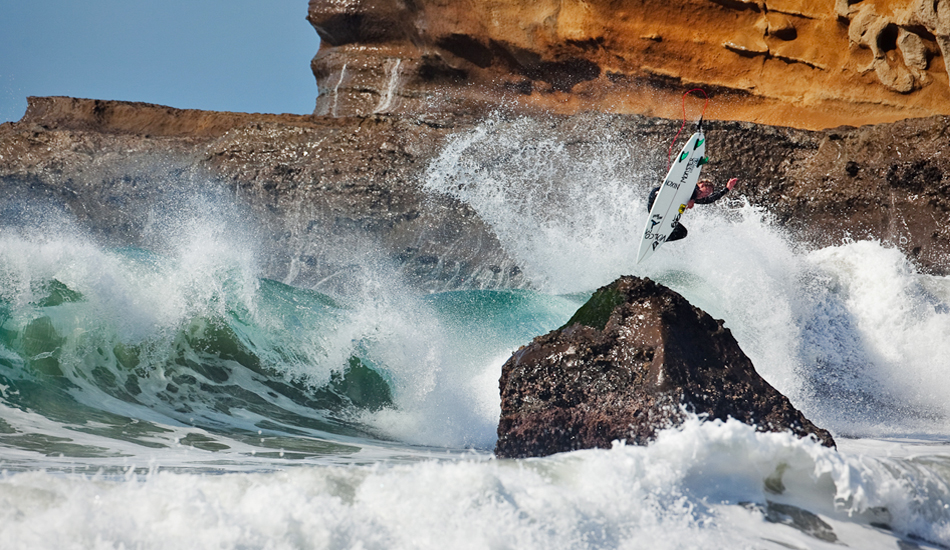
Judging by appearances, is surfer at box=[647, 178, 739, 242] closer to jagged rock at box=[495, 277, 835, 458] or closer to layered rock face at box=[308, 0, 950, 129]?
jagged rock at box=[495, 277, 835, 458]

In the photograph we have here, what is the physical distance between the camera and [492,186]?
11.2 m

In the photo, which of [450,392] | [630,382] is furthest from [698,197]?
[630,382]

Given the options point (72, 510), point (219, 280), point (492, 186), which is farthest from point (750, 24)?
point (72, 510)

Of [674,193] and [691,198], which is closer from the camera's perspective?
[674,193]

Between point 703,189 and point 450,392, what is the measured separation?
3213 mm

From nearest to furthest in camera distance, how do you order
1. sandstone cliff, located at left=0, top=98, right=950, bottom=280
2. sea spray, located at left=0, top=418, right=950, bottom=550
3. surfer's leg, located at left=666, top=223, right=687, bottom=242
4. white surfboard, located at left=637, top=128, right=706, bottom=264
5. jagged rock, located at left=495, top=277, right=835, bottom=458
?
sea spray, located at left=0, top=418, right=950, bottom=550, jagged rock, located at left=495, top=277, right=835, bottom=458, white surfboard, located at left=637, top=128, right=706, bottom=264, surfer's leg, located at left=666, top=223, right=687, bottom=242, sandstone cliff, located at left=0, top=98, right=950, bottom=280

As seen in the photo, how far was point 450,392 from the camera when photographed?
21.3 ft

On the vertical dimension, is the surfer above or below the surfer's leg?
above

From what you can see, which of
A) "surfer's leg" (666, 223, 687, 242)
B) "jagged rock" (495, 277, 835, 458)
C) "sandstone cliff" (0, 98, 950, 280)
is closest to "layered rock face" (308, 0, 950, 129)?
"sandstone cliff" (0, 98, 950, 280)

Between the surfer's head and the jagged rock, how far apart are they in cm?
294

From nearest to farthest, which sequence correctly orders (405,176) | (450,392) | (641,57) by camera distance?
(450,392) < (405,176) < (641,57)

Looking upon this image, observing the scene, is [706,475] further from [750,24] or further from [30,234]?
[750,24]

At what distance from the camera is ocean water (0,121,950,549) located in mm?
2744

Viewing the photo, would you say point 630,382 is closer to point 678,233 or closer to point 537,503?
point 537,503
